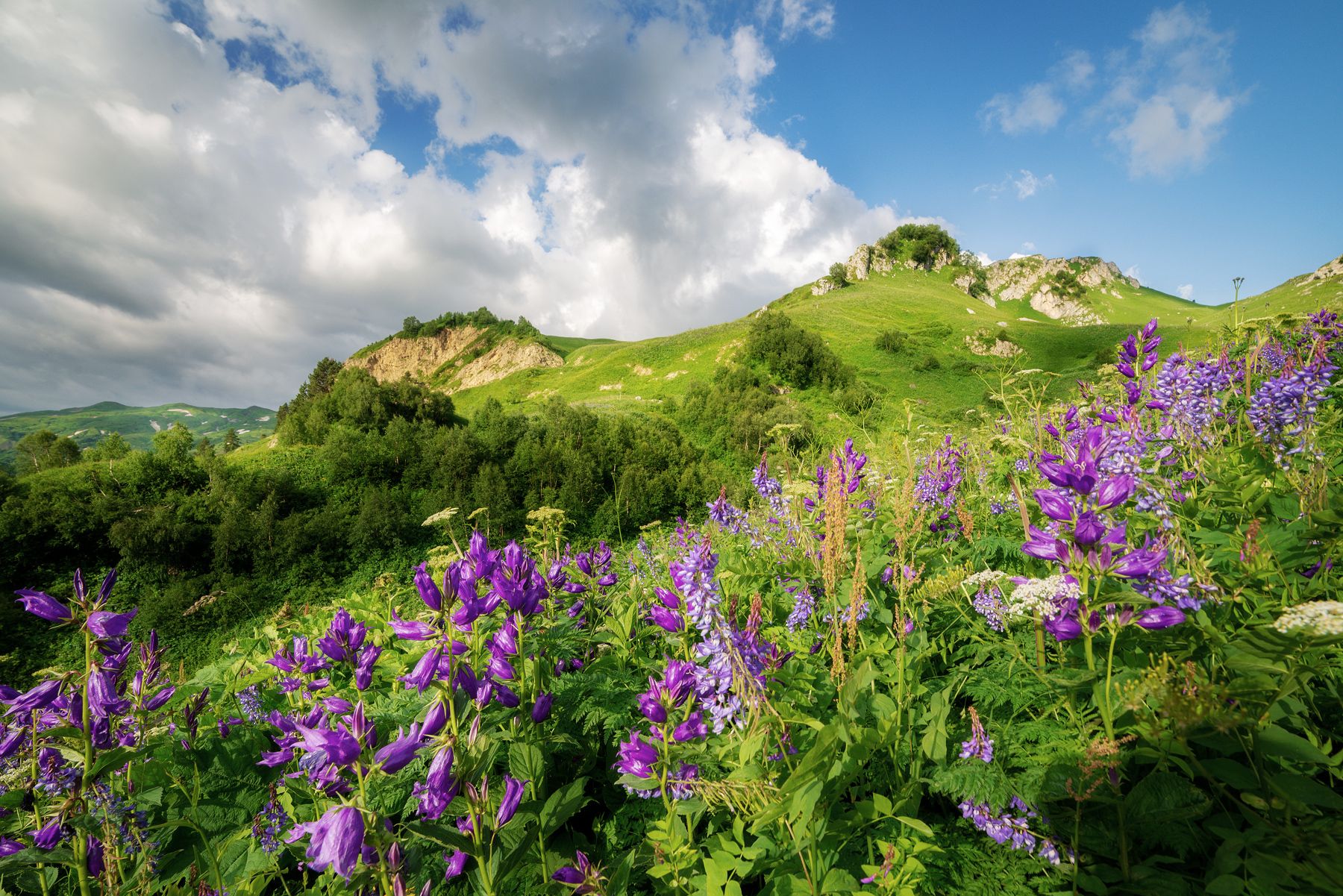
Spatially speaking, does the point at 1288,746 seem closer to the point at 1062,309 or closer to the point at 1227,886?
the point at 1227,886

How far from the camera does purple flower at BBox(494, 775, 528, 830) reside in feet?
4.97

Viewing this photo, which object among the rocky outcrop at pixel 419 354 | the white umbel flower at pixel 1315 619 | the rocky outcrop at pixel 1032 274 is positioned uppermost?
the rocky outcrop at pixel 1032 274

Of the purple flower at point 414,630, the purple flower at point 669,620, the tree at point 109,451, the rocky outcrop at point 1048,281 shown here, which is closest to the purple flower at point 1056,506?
the purple flower at point 669,620

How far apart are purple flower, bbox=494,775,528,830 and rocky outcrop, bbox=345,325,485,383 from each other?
67484mm

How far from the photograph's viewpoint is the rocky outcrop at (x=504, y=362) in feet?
188

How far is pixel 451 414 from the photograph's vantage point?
2598cm

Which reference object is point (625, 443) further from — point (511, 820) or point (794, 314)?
point (794, 314)

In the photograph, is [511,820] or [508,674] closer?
[511,820]

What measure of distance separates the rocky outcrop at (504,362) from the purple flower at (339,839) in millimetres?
56592

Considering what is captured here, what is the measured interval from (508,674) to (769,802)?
994 millimetres

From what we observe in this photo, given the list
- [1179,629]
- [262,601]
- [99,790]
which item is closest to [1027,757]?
[1179,629]

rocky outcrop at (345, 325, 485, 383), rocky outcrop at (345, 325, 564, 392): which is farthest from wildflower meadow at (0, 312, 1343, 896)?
rocky outcrop at (345, 325, 485, 383)

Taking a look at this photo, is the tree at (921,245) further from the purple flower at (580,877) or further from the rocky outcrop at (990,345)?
the purple flower at (580,877)

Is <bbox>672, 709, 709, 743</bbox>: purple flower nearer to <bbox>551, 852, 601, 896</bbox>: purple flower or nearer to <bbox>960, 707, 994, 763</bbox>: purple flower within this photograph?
<bbox>551, 852, 601, 896</bbox>: purple flower
